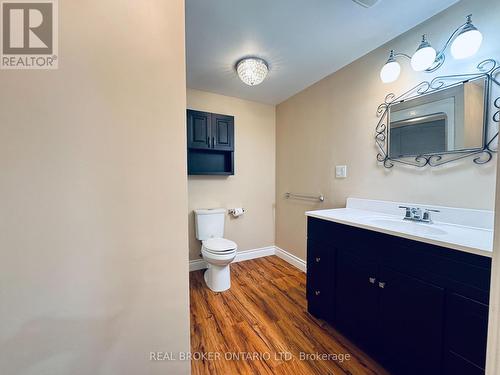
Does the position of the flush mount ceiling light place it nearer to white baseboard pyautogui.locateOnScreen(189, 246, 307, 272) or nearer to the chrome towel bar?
the chrome towel bar

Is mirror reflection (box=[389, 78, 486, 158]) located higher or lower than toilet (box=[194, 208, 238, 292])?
higher

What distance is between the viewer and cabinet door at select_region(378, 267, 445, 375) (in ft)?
3.08

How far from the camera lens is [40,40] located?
2.32 feet

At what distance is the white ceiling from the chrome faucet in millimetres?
1297

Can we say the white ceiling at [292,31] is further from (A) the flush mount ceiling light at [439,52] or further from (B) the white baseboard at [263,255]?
(B) the white baseboard at [263,255]

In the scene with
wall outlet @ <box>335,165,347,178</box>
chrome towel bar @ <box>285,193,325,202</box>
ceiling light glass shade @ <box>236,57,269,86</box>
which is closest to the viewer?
ceiling light glass shade @ <box>236,57,269,86</box>

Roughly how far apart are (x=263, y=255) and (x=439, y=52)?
2724 millimetres

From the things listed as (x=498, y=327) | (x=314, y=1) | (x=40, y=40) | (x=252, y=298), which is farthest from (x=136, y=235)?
(x=314, y=1)

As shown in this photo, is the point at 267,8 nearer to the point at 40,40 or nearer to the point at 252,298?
the point at 40,40

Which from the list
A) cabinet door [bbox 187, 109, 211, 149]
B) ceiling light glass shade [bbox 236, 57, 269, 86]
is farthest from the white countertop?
cabinet door [bbox 187, 109, 211, 149]

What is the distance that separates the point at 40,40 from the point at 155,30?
40cm

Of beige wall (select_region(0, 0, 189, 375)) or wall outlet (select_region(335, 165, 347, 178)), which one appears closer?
beige wall (select_region(0, 0, 189, 375))

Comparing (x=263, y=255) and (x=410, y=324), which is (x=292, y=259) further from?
(x=410, y=324)

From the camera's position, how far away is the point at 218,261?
1957 millimetres
